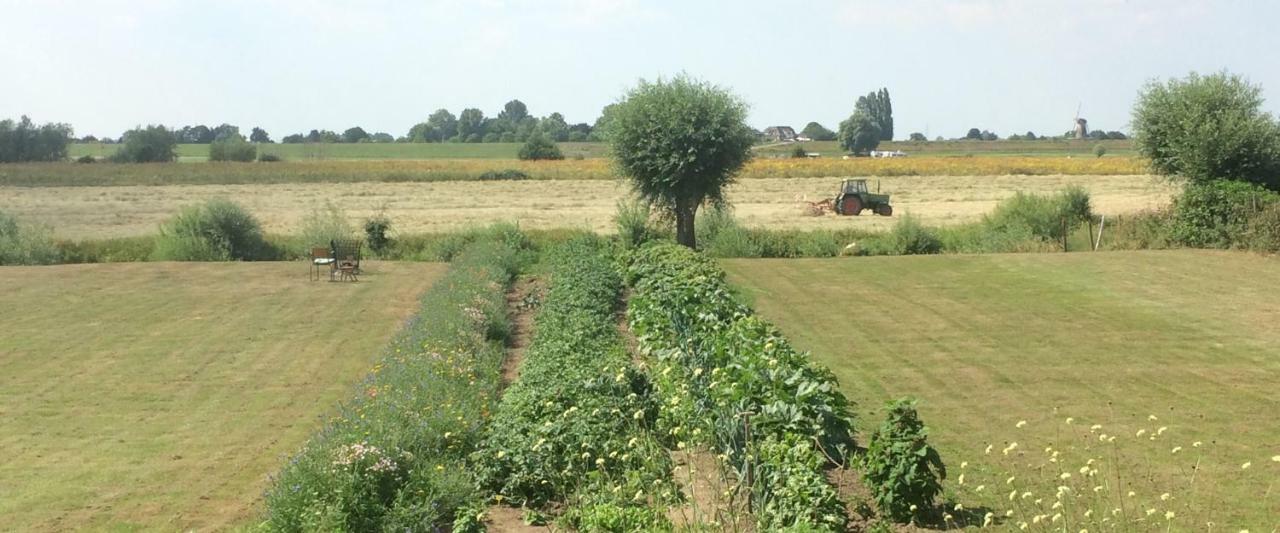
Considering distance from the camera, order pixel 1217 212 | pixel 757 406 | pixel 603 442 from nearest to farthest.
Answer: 1. pixel 757 406
2. pixel 603 442
3. pixel 1217 212

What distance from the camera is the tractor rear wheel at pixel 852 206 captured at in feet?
161

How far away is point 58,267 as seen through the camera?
3281 cm

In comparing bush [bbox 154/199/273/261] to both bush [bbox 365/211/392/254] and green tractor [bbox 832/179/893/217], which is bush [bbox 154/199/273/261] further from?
green tractor [bbox 832/179/893/217]

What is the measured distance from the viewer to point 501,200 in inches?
2354

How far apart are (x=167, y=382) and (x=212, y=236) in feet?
68.1

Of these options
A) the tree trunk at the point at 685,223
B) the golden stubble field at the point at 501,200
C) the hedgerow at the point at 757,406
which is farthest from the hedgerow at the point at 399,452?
the golden stubble field at the point at 501,200

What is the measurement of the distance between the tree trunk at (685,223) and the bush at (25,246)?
18.2 meters

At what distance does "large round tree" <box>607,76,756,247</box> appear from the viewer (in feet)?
105

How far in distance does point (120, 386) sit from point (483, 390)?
22.2 ft

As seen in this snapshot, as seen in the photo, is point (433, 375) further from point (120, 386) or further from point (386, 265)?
point (386, 265)

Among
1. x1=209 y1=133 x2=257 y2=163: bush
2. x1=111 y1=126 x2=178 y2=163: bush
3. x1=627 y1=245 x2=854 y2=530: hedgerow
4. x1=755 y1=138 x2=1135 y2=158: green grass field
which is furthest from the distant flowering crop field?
x1=627 y1=245 x2=854 y2=530: hedgerow

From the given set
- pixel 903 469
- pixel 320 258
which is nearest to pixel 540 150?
pixel 320 258

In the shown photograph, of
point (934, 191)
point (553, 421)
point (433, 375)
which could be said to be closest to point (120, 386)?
point (433, 375)

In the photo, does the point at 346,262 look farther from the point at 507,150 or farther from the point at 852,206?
the point at 507,150
